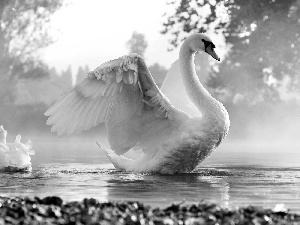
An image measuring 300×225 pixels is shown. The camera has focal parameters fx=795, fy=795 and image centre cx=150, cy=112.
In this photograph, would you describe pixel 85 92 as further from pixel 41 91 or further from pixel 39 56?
pixel 41 91

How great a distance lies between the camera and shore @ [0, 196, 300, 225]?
6848mm

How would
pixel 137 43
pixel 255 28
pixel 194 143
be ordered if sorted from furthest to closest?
pixel 137 43, pixel 255 28, pixel 194 143

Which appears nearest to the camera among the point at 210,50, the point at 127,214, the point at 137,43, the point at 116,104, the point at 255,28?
the point at 127,214

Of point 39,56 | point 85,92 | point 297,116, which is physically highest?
point 39,56

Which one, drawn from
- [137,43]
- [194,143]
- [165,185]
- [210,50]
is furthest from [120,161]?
[137,43]

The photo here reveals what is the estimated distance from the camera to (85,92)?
12422 millimetres

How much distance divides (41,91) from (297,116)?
67987mm

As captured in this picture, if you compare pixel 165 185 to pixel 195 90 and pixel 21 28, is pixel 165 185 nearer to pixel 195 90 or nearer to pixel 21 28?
pixel 195 90

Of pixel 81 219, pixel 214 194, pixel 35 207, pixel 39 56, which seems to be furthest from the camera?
pixel 39 56

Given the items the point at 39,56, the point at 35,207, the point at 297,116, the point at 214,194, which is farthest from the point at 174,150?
the point at 39,56

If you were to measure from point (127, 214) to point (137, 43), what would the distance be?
2663 inches

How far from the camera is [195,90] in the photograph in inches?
522

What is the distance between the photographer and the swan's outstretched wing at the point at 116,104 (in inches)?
478

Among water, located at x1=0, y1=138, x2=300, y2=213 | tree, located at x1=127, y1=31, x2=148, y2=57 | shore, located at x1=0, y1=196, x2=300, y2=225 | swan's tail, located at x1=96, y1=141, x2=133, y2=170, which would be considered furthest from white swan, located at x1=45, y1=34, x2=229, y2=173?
tree, located at x1=127, y1=31, x2=148, y2=57
